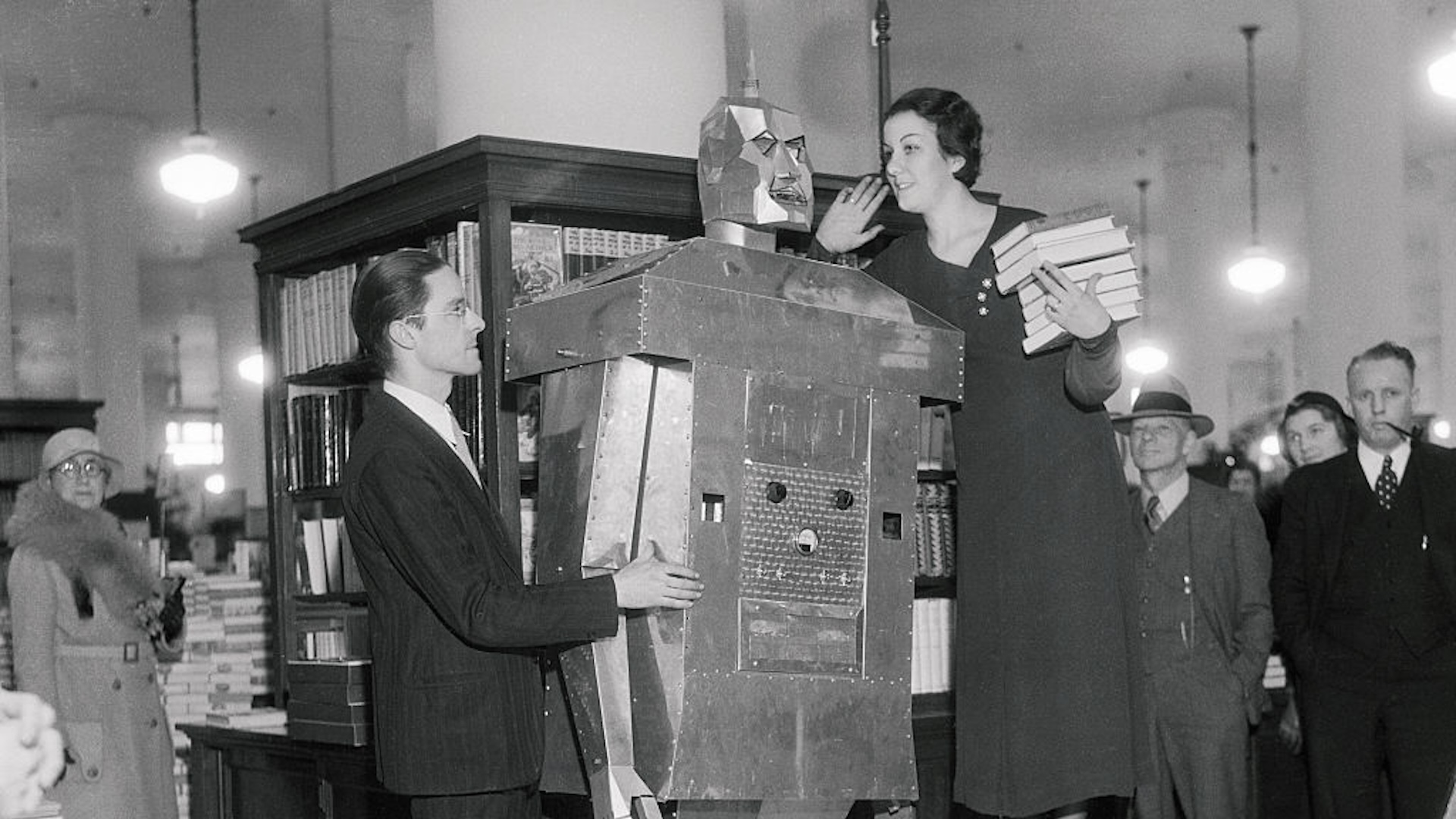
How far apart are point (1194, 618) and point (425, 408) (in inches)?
111

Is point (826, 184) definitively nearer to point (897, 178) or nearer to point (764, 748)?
point (897, 178)

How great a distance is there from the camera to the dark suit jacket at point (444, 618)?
2.80 meters

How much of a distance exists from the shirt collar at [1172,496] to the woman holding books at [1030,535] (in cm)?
205

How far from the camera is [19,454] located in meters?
10.4

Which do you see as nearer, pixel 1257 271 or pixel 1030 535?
pixel 1030 535

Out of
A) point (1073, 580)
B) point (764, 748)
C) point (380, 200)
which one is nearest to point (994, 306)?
point (1073, 580)

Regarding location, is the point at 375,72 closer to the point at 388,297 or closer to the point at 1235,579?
the point at 1235,579

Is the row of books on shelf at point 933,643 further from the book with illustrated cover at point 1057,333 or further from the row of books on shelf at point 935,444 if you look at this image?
the book with illustrated cover at point 1057,333

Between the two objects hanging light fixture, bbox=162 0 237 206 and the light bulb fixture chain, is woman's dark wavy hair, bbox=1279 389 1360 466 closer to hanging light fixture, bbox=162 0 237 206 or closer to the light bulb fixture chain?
the light bulb fixture chain

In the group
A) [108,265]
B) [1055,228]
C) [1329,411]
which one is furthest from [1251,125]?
A: [1055,228]

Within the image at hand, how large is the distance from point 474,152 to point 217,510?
62.4ft

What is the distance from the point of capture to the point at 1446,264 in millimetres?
16078

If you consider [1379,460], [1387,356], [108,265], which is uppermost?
[108,265]

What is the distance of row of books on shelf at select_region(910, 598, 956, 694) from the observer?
16.0 feet
